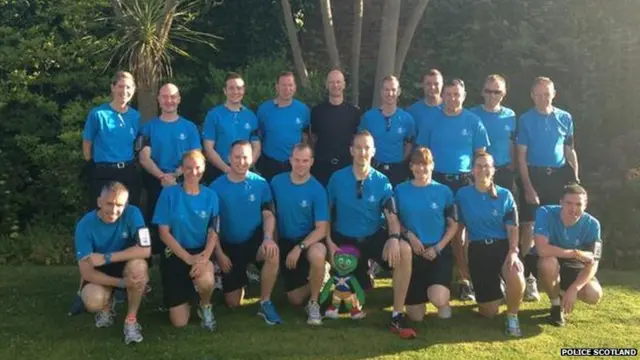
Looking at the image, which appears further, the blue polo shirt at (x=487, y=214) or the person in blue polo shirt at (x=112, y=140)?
the person in blue polo shirt at (x=112, y=140)

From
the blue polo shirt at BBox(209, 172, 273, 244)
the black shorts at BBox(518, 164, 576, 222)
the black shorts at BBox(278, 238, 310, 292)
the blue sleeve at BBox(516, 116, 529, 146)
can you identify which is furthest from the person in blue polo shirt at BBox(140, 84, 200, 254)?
the black shorts at BBox(518, 164, 576, 222)

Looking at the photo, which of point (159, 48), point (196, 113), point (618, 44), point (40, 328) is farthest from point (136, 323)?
point (618, 44)

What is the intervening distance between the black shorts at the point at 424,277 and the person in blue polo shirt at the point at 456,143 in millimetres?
471

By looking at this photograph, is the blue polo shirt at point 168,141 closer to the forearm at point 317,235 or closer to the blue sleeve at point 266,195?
the blue sleeve at point 266,195

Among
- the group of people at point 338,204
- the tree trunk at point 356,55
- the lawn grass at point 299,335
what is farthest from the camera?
the tree trunk at point 356,55

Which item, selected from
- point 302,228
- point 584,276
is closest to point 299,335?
point 302,228

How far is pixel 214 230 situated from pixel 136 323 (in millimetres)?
844

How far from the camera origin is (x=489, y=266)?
525 centimetres

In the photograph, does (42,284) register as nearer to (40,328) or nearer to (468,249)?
(40,328)

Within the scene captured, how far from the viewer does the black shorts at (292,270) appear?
543 cm

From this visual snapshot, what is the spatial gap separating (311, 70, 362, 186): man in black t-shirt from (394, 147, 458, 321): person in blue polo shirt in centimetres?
96

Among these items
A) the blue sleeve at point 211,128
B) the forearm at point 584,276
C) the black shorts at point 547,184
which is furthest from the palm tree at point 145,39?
the forearm at point 584,276

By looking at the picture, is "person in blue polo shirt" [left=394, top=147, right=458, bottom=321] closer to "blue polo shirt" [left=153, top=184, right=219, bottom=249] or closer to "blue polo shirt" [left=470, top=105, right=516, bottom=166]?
"blue polo shirt" [left=470, top=105, right=516, bottom=166]

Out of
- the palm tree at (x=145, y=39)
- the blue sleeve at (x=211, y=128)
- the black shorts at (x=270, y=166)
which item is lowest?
the black shorts at (x=270, y=166)
